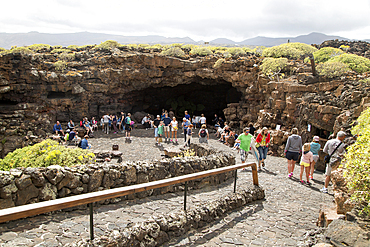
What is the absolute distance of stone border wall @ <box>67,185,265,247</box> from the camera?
3.62 meters

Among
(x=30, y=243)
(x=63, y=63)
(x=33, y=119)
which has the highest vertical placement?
(x=63, y=63)

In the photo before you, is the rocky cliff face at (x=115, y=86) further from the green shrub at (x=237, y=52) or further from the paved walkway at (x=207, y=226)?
the paved walkway at (x=207, y=226)

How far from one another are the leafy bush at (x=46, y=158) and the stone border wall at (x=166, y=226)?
16.2ft

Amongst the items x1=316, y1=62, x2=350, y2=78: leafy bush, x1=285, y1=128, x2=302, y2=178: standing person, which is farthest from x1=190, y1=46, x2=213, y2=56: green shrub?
x1=285, y1=128, x2=302, y2=178: standing person

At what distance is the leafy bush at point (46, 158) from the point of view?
797cm

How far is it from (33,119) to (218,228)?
73.2 feet

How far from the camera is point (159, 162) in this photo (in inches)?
280

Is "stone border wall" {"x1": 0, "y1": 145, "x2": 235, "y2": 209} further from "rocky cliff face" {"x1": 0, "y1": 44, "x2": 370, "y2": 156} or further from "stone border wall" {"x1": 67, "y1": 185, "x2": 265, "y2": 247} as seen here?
"rocky cliff face" {"x1": 0, "y1": 44, "x2": 370, "y2": 156}

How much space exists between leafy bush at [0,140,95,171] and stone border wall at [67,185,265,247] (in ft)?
16.2

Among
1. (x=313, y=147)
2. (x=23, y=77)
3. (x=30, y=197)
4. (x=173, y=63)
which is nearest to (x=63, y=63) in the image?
(x=23, y=77)

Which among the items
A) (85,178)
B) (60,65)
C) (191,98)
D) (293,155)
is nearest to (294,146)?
(293,155)

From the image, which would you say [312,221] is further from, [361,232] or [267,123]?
[267,123]

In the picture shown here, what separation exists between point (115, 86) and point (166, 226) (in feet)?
76.6

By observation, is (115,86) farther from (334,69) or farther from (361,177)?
(361,177)
